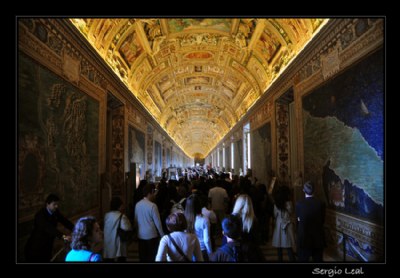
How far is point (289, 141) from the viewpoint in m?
13.6

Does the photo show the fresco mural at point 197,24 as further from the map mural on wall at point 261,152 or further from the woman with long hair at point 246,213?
the woman with long hair at point 246,213

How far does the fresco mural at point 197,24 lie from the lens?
42.2 ft

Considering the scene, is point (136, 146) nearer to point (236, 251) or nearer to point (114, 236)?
point (114, 236)

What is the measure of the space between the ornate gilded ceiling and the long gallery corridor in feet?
0.27

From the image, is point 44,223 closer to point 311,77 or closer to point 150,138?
point 311,77

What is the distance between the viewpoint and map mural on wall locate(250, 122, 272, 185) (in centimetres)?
1489

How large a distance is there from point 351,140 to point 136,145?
1186 centimetres

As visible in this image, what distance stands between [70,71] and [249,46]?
888 centimetres

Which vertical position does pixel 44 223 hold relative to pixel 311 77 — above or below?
below

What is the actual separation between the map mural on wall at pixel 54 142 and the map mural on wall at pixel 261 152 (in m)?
8.57

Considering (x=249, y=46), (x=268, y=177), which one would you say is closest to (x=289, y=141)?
(x=268, y=177)
